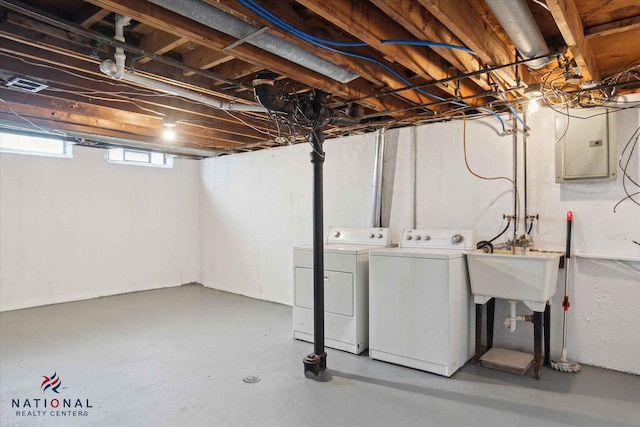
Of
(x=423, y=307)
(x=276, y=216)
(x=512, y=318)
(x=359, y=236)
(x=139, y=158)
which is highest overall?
(x=139, y=158)

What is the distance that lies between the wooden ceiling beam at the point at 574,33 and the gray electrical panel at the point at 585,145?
37cm

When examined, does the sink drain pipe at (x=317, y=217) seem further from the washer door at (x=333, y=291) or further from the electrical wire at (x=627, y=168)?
the electrical wire at (x=627, y=168)

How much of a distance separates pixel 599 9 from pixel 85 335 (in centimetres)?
494

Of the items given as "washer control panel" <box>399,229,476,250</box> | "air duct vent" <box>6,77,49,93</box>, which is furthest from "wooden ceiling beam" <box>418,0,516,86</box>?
"air duct vent" <box>6,77,49,93</box>

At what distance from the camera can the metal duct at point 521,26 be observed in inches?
68.7

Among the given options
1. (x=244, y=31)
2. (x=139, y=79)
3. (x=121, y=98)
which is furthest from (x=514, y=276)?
(x=121, y=98)

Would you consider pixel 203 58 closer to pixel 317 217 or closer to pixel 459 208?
pixel 317 217

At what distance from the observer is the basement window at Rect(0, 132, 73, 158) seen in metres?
4.75

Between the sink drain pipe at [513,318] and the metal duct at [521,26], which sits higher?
the metal duct at [521,26]

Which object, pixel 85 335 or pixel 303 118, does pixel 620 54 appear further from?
pixel 85 335

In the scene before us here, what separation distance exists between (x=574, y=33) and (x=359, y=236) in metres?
2.59

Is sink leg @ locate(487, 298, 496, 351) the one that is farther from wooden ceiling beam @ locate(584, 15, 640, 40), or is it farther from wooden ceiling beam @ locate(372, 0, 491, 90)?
wooden ceiling beam @ locate(584, 15, 640, 40)

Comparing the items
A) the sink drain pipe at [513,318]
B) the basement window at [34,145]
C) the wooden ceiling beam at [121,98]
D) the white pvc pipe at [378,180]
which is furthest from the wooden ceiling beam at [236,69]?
the basement window at [34,145]

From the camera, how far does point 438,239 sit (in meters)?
3.46
